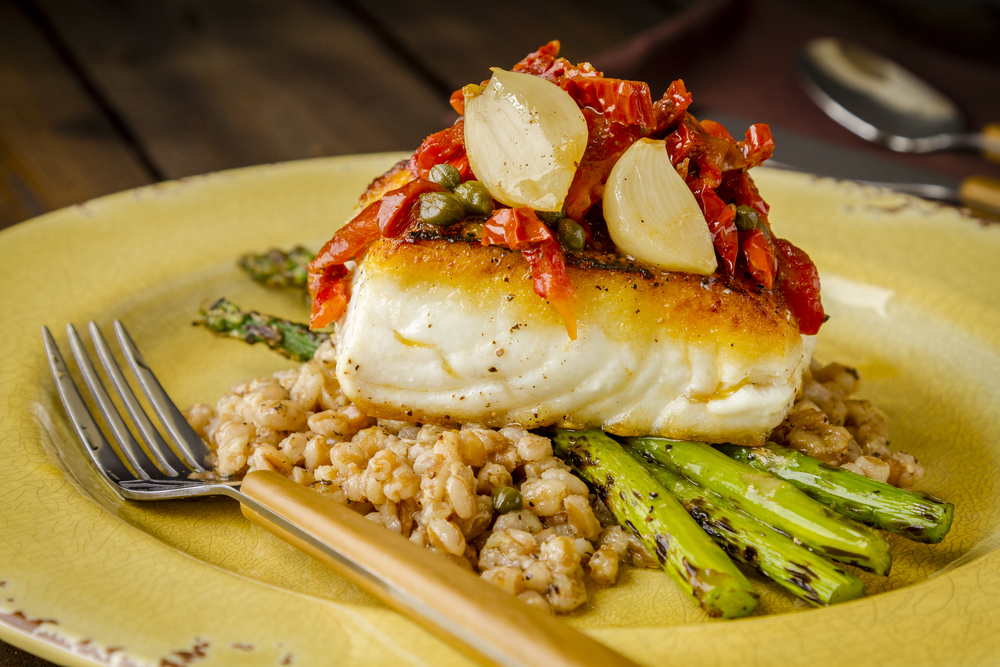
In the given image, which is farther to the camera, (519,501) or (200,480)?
(200,480)

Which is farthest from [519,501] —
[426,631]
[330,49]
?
[330,49]

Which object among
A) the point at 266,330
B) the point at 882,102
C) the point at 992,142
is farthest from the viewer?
the point at 882,102

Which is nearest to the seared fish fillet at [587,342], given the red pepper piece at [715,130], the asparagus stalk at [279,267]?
the red pepper piece at [715,130]

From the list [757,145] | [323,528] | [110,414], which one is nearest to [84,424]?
[110,414]

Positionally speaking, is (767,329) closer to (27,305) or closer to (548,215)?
(548,215)

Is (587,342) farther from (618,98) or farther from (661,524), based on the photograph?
(618,98)

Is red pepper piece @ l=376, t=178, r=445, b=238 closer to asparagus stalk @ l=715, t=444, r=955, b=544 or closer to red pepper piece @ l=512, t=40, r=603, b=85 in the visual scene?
red pepper piece @ l=512, t=40, r=603, b=85

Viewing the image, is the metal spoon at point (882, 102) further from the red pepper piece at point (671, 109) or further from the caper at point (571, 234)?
the caper at point (571, 234)
